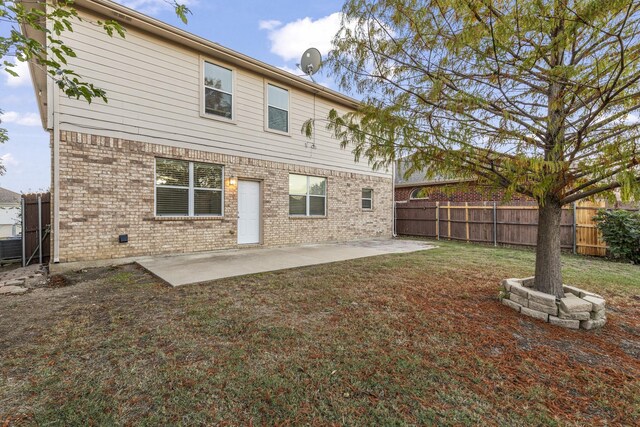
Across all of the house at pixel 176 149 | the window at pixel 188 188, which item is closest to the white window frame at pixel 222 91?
the house at pixel 176 149

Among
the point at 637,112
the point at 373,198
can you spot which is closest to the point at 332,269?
the point at 637,112

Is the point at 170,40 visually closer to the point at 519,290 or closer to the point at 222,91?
the point at 222,91

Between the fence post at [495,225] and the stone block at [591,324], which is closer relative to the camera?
the stone block at [591,324]

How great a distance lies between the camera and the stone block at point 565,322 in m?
3.05

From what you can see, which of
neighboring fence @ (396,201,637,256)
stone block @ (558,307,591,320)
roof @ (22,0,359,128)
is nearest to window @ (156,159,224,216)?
roof @ (22,0,359,128)

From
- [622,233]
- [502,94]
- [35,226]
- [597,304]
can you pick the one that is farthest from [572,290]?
[35,226]

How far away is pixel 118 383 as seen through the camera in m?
2.03

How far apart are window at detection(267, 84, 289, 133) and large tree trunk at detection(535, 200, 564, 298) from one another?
24.0 feet

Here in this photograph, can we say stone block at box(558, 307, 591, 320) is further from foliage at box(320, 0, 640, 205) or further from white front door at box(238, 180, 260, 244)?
white front door at box(238, 180, 260, 244)

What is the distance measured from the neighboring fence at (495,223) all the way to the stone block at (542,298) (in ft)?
22.3

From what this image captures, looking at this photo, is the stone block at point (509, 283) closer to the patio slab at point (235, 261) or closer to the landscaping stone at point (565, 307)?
the landscaping stone at point (565, 307)

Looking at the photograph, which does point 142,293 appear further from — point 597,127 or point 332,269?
point 597,127

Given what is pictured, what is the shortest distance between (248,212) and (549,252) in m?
7.00

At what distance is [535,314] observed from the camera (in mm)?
3285
